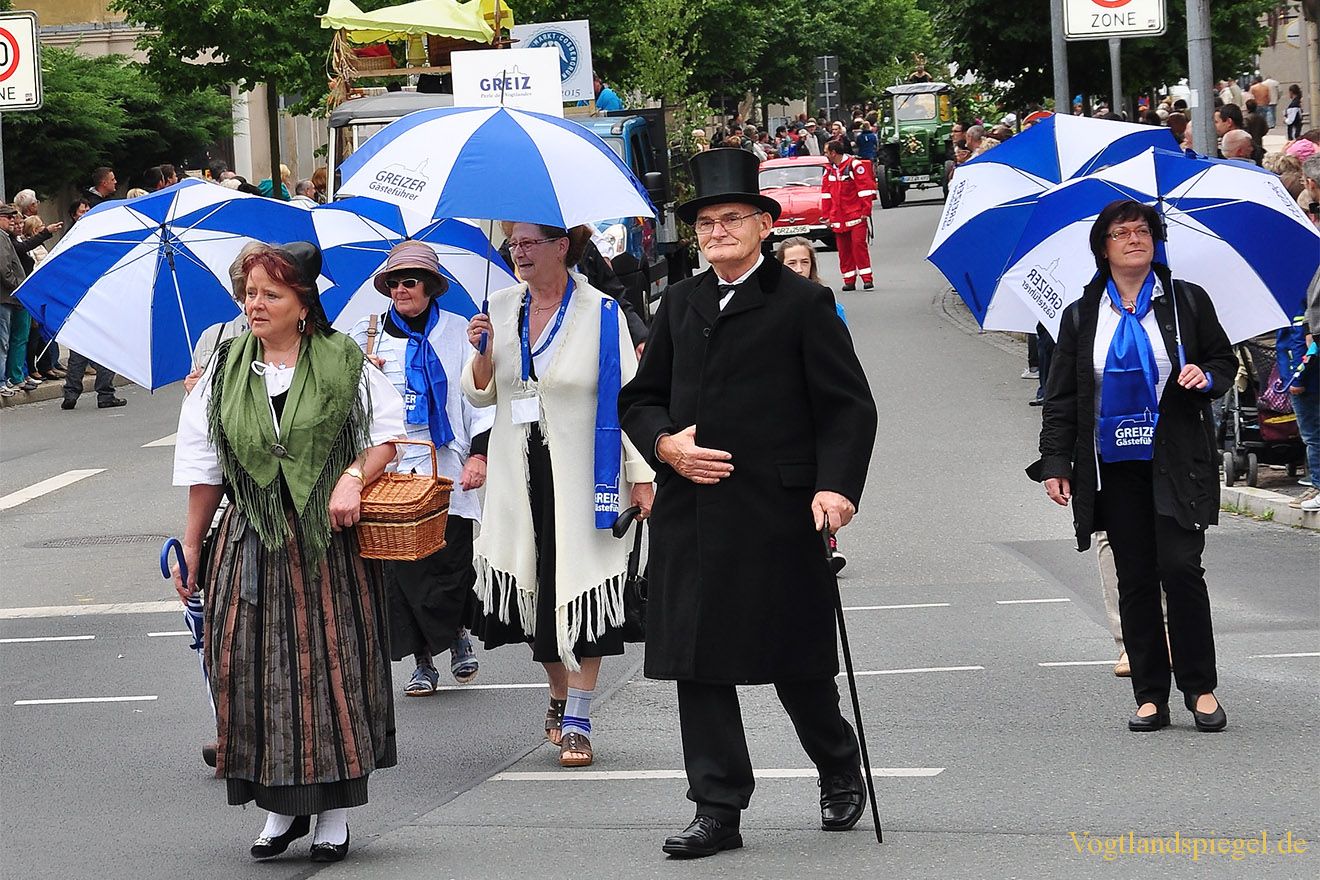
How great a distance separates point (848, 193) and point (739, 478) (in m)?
21.2

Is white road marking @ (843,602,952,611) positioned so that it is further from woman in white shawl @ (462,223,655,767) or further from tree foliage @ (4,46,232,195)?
tree foliage @ (4,46,232,195)

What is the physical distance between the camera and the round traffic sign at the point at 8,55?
22047mm

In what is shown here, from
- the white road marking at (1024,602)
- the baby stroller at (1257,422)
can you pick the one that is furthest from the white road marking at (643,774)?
the baby stroller at (1257,422)

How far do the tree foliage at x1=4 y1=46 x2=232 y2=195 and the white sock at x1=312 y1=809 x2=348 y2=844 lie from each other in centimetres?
2834

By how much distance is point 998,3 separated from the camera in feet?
97.2

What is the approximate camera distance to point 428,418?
26.2 feet

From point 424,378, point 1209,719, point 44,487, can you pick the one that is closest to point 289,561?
point 424,378

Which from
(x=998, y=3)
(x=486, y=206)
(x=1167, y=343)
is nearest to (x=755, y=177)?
(x=486, y=206)

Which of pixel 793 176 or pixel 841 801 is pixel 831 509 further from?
pixel 793 176

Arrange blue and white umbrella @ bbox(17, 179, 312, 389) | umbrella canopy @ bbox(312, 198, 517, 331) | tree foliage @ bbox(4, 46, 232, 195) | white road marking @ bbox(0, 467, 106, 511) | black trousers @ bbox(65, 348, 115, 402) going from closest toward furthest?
blue and white umbrella @ bbox(17, 179, 312, 389), umbrella canopy @ bbox(312, 198, 517, 331), white road marking @ bbox(0, 467, 106, 511), black trousers @ bbox(65, 348, 115, 402), tree foliage @ bbox(4, 46, 232, 195)

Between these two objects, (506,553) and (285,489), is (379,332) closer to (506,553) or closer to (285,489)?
(506,553)

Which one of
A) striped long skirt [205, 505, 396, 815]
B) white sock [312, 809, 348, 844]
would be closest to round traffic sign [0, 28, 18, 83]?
striped long skirt [205, 505, 396, 815]

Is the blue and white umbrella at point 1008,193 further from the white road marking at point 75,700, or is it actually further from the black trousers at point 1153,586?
the white road marking at point 75,700

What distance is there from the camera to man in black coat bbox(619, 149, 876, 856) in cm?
577
